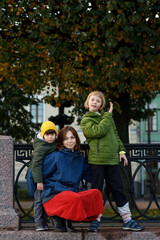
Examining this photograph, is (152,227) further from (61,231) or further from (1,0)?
(1,0)

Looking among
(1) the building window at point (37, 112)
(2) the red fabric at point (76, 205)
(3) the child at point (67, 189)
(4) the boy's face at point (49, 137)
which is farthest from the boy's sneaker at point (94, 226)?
(1) the building window at point (37, 112)

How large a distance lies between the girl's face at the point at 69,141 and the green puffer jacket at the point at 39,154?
0.53 feet

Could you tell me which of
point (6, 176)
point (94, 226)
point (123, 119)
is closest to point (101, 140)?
point (94, 226)

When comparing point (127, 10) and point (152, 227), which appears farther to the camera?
point (127, 10)

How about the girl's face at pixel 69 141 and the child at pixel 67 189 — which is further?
the girl's face at pixel 69 141

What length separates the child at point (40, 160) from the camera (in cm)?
559

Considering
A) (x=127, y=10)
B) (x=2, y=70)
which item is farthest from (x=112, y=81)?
(x=2, y=70)

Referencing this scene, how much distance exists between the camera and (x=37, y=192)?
18.9ft

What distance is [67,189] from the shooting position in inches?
218

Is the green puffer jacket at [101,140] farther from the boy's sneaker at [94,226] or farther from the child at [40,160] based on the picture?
the boy's sneaker at [94,226]

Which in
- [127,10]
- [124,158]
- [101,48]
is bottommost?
[124,158]

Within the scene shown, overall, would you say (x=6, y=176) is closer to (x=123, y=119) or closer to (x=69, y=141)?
(x=69, y=141)

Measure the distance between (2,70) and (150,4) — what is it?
431cm

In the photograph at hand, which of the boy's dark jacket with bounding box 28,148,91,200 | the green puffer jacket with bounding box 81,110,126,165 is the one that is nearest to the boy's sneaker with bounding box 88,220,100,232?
the boy's dark jacket with bounding box 28,148,91,200
